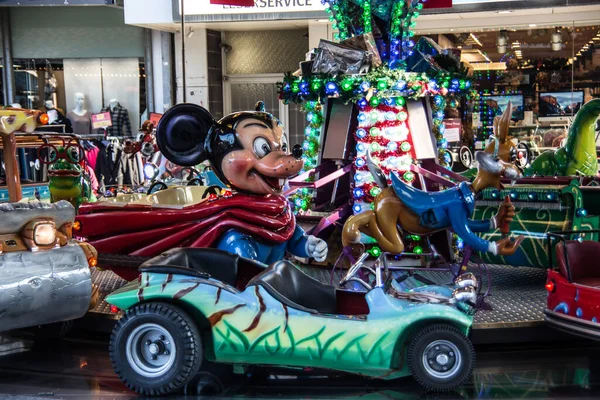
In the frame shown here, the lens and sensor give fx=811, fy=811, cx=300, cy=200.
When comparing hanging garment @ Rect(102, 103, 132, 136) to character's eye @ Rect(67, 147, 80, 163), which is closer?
character's eye @ Rect(67, 147, 80, 163)

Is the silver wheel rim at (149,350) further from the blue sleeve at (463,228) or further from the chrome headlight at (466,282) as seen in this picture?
the blue sleeve at (463,228)

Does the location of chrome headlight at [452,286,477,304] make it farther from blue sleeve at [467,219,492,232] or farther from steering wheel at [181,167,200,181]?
steering wheel at [181,167,200,181]

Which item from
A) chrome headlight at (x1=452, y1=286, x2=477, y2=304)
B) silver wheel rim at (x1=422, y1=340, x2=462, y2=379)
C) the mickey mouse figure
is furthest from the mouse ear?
silver wheel rim at (x1=422, y1=340, x2=462, y2=379)

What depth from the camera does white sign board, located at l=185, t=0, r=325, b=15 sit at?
1443 cm

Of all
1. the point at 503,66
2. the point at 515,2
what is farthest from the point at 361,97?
the point at 503,66

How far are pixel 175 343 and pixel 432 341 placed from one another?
1485 mm

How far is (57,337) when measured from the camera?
6352mm

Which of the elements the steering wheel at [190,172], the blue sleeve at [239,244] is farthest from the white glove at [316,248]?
the steering wheel at [190,172]

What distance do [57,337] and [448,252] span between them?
3934mm

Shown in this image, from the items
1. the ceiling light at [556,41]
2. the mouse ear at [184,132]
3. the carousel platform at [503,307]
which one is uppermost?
the ceiling light at [556,41]

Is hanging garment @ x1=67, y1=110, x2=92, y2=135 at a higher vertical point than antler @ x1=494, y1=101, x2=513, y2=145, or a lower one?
lower

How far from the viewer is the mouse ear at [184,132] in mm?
6422

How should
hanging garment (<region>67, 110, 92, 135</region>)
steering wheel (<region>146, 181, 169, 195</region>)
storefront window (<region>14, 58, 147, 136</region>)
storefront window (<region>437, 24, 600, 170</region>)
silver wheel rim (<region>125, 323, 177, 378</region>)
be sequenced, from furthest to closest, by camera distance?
storefront window (<region>14, 58, 147, 136</region>) < hanging garment (<region>67, 110, 92, 135</region>) < storefront window (<region>437, 24, 600, 170</region>) < steering wheel (<region>146, 181, 169, 195</region>) < silver wheel rim (<region>125, 323, 177, 378</region>)

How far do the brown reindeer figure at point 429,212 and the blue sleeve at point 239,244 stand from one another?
2.77 ft
